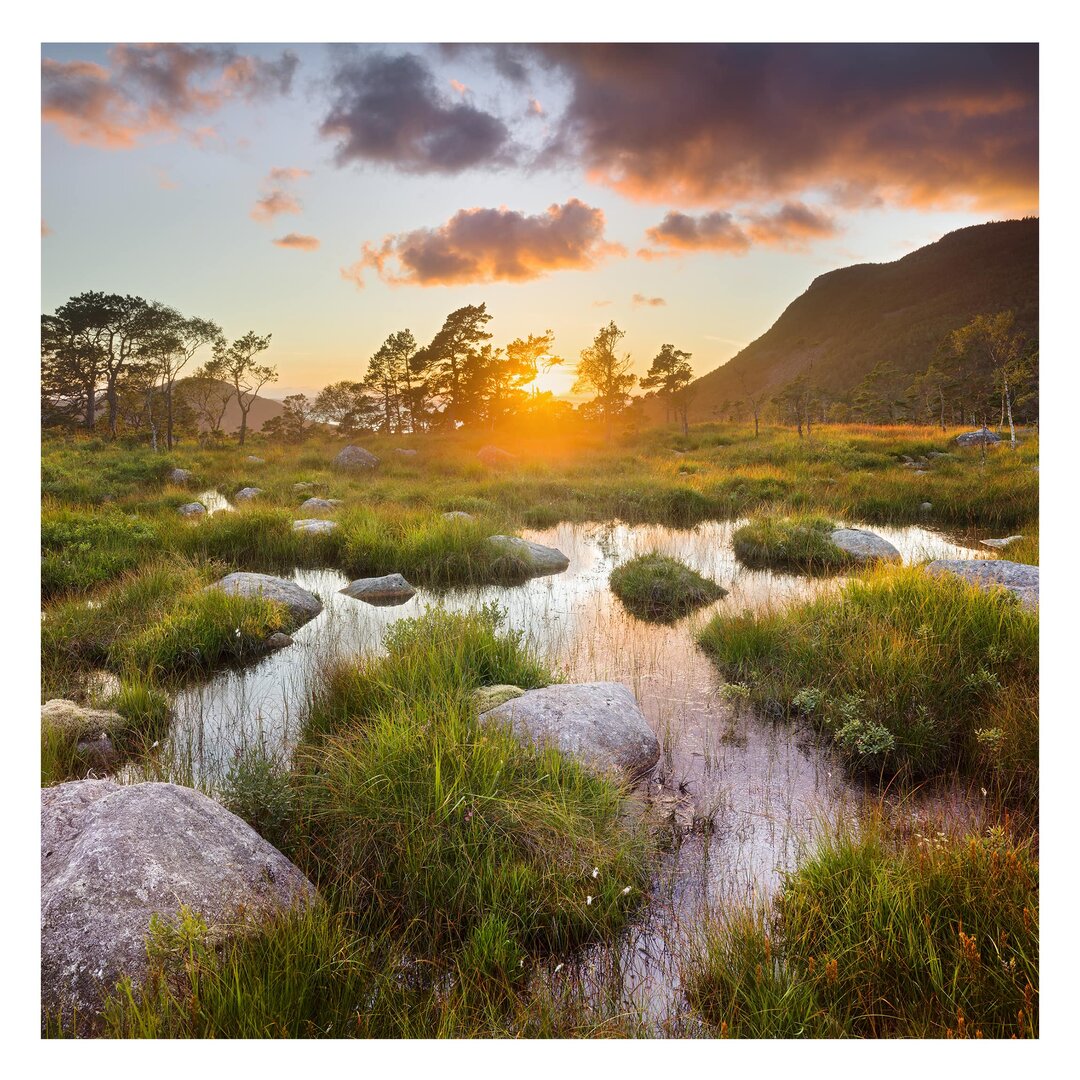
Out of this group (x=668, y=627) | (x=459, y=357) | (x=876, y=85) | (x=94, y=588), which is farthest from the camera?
(x=459, y=357)

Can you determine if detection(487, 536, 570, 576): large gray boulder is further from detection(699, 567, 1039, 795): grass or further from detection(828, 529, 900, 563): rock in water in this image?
detection(828, 529, 900, 563): rock in water

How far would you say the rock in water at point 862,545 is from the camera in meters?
9.81

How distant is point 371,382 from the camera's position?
1905 inches

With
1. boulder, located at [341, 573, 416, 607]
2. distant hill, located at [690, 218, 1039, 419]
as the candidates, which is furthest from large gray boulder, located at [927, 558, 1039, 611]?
distant hill, located at [690, 218, 1039, 419]

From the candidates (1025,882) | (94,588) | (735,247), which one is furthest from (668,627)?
(94,588)

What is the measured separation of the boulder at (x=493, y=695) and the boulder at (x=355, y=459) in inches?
851

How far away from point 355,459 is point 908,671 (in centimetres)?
2386

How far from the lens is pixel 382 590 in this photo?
8.86 m

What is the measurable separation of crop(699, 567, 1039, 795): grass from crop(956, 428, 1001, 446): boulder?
23062 millimetres

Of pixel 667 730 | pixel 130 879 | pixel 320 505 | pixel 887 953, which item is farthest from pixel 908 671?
pixel 320 505

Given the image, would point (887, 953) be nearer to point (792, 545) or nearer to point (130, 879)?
point (130, 879)

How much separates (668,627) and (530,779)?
4.41m

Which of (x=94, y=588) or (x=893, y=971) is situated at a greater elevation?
(x=94, y=588)
